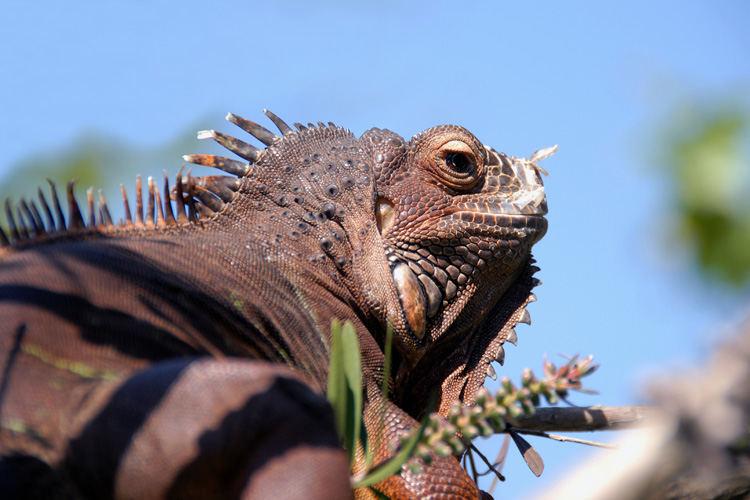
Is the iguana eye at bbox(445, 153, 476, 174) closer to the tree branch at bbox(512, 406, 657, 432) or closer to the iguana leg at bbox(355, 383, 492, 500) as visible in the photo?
the iguana leg at bbox(355, 383, 492, 500)

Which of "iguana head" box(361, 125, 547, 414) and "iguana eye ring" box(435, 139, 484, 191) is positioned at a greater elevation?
"iguana eye ring" box(435, 139, 484, 191)

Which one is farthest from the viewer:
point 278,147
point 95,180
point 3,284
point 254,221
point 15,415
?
point 95,180

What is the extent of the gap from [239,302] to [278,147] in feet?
7.51

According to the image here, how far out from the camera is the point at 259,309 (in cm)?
566

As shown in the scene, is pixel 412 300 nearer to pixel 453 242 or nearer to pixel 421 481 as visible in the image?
pixel 453 242

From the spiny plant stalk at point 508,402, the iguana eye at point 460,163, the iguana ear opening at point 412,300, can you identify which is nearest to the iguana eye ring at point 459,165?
the iguana eye at point 460,163

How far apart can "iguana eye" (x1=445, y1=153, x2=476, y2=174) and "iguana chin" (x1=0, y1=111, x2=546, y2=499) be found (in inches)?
1.8

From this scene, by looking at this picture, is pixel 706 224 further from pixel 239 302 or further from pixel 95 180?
pixel 95 180

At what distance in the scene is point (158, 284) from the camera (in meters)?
4.99

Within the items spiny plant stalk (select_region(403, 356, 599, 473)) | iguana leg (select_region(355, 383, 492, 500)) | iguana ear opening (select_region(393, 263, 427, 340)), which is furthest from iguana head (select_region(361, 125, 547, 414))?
spiny plant stalk (select_region(403, 356, 599, 473))

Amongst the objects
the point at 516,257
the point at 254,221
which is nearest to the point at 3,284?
the point at 254,221

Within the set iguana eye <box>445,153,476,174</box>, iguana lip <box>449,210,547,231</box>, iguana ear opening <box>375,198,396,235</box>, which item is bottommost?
iguana lip <box>449,210,547,231</box>

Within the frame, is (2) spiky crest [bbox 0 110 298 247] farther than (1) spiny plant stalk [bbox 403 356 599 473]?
Yes

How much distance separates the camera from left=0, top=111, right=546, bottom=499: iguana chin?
338cm
